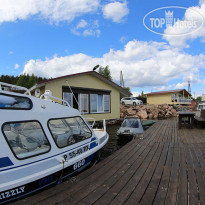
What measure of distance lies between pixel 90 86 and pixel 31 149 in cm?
1211

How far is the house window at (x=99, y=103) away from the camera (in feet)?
49.5

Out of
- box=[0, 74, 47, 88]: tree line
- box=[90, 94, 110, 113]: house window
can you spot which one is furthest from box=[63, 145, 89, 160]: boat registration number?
box=[0, 74, 47, 88]: tree line

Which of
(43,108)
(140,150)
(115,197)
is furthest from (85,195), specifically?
(140,150)

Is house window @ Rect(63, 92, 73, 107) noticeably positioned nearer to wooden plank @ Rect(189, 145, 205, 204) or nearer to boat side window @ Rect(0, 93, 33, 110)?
boat side window @ Rect(0, 93, 33, 110)

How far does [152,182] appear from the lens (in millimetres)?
3342

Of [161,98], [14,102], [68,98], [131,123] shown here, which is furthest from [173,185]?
[161,98]

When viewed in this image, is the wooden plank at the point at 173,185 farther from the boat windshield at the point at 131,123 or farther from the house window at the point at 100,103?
the house window at the point at 100,103

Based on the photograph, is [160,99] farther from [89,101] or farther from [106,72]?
[89,101]

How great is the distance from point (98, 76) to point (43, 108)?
40.3ft

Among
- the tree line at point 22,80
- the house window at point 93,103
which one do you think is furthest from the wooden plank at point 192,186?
the tree line at point 22,80

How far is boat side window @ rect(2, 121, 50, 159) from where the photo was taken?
2.92 metres

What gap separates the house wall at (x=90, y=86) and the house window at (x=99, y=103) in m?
0.49

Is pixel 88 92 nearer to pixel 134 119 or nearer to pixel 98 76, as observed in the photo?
pixel 98 76

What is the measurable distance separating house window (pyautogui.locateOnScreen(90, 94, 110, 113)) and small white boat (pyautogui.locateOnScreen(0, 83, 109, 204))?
10.8m
